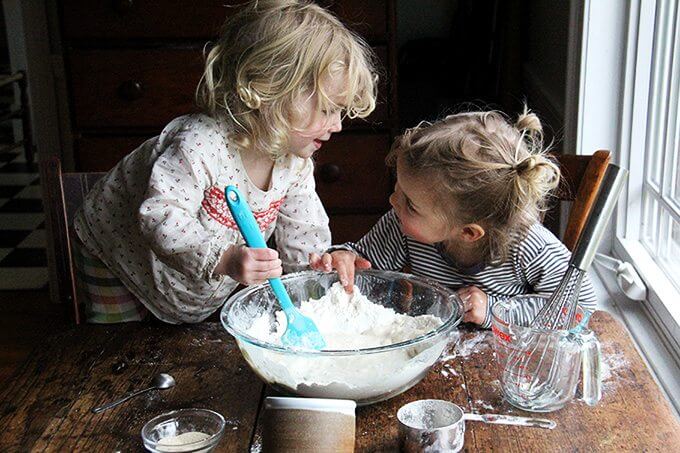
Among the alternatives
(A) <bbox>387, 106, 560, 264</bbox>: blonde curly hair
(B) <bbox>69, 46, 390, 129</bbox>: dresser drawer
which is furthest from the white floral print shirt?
(B) <bbox>69, 46, 390, 129</bbox>: dresser drawer

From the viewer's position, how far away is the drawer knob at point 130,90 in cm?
257

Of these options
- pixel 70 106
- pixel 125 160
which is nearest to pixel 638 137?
pixel 125 160

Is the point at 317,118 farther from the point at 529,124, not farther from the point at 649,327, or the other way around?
the point at 649,327

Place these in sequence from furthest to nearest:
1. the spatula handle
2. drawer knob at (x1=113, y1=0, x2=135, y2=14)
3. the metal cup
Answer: drawer knob at (x1=113, y1=0, x2=135, y2=14)
the spatula handle
the metal cup

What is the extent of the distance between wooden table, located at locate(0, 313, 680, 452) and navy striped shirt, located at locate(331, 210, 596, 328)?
0.40 ft

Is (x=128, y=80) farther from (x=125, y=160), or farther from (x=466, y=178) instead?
(x=466, y=178)

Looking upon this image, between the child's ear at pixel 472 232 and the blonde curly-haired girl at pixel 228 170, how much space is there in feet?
1.08

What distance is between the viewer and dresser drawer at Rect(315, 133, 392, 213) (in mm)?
2631

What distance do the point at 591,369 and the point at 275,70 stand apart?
76 cm

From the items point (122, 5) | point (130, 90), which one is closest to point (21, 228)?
point (130, 90)

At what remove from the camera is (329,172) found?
8.67 feet

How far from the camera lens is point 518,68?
3.08 metres

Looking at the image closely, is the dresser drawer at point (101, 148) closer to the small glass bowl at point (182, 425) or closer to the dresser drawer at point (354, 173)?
the dresser drawer at point (354, 173)

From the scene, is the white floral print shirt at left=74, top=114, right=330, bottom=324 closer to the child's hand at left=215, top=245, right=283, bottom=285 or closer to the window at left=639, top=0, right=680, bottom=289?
the child's hand at left=215, top=245, right=283, bottom=285
